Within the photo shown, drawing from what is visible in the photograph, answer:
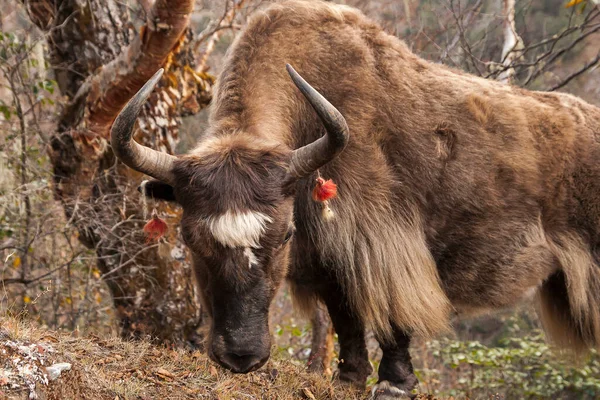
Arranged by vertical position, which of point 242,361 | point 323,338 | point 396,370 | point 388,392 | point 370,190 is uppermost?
point 370,190

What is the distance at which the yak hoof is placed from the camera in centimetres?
490

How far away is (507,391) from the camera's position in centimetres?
845

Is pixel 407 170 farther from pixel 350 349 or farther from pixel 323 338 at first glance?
pixel 323 338

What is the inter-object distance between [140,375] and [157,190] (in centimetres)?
112

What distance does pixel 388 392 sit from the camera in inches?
193

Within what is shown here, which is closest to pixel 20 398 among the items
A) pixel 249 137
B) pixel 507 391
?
pixel 249 137

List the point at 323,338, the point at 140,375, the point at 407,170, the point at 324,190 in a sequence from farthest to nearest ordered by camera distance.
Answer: the point at 323,338, the point at 407,170, the point at 324,190, the point at 140,375

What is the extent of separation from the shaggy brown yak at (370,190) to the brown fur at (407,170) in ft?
0.04

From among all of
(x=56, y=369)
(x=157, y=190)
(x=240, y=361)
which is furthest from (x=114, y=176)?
(x=56, y=369)

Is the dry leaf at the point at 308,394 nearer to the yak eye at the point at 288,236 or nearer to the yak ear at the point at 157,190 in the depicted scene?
the yak eye at the point at 288,236

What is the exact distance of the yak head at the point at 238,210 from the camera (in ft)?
12.2

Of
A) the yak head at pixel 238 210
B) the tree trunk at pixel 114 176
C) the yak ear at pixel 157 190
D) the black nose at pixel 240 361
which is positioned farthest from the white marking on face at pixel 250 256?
the tree trunk at pixel 114 176

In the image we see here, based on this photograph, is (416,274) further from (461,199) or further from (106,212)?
(106,212)

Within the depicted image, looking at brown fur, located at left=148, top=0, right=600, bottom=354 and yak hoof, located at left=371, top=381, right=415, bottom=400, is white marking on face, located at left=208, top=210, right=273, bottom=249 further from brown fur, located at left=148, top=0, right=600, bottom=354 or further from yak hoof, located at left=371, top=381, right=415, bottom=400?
yak hoof, located at left=371, top=381, right=415, bottom=400
